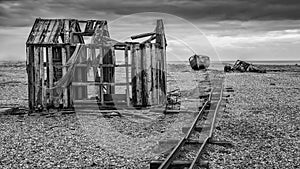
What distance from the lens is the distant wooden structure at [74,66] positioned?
46.1ft

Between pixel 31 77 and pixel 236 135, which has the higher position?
pixel 31 77

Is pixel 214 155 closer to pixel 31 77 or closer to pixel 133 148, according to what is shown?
pixel 133 148

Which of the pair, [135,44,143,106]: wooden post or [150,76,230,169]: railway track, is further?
[135,44,143,106]: wooden post

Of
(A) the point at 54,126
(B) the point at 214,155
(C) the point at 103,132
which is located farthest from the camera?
(A) the point at 54,126

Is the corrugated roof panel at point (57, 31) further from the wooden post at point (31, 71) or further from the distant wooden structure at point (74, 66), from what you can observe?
the wooden post at point (31, 71)

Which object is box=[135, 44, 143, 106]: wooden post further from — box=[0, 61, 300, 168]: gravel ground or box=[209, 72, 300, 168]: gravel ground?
box=[209, 72, 300, 168]: gravel ground

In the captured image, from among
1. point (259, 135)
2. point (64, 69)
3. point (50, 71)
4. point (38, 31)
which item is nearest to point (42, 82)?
point (50, 71)

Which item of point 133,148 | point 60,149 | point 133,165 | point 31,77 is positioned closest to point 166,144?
point 133,148

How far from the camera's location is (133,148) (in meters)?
8.58

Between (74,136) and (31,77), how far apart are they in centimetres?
500

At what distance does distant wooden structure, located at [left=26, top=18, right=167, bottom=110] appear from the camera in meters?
14.0

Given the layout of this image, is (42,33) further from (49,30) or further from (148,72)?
(148,72)

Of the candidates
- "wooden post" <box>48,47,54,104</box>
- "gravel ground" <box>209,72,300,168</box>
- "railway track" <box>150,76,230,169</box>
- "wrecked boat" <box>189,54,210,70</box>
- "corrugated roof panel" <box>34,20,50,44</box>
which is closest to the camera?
"railway track" <box>150,76,230,169</box>

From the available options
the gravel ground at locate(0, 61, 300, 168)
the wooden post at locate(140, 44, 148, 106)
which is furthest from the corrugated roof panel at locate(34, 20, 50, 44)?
the wooden post at locate(140, 44, 148, 106)
